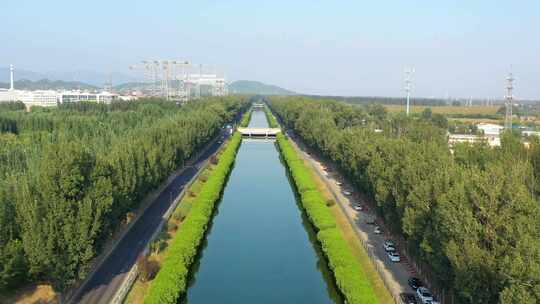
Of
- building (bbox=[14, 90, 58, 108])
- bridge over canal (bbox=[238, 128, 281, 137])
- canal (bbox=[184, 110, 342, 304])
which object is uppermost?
building (bbox=[14, 90, 58, 108])

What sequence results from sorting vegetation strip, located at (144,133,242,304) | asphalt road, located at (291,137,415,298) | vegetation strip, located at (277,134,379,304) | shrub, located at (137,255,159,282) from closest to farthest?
vegetation strip, located at (144,133,242,304)
vegetation strip, located at (277,134,379,304)
shrub, located at (137,255,159,282)
asphalt road, located at (291,137,415,298)

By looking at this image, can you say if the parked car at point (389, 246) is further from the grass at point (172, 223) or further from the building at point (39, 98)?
the building at point (39, 98)

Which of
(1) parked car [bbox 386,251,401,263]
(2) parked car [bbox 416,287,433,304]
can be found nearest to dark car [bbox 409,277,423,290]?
(2) parked car [bbox 416,287,433,304]

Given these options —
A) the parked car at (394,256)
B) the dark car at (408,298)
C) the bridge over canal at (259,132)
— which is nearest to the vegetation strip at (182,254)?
the dark car at (408,298)

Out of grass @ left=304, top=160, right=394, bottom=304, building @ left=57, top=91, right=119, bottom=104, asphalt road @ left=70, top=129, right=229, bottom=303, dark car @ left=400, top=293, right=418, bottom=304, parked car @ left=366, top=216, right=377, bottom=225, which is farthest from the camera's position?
building @ left=57, top=91, right=119, bottom=104

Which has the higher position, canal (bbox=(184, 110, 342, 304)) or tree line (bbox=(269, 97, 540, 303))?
tree line (bbox=(269, 97, 540, 303))

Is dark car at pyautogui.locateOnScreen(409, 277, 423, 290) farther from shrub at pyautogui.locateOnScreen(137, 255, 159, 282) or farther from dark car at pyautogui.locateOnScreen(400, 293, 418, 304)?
shrub at pyautogui.locateOnScreen(137, 255, 159, 282)

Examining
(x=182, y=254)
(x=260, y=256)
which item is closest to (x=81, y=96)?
(x=260, y=256)

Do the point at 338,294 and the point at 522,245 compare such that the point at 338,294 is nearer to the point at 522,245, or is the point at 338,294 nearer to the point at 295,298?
the point at 295,298
